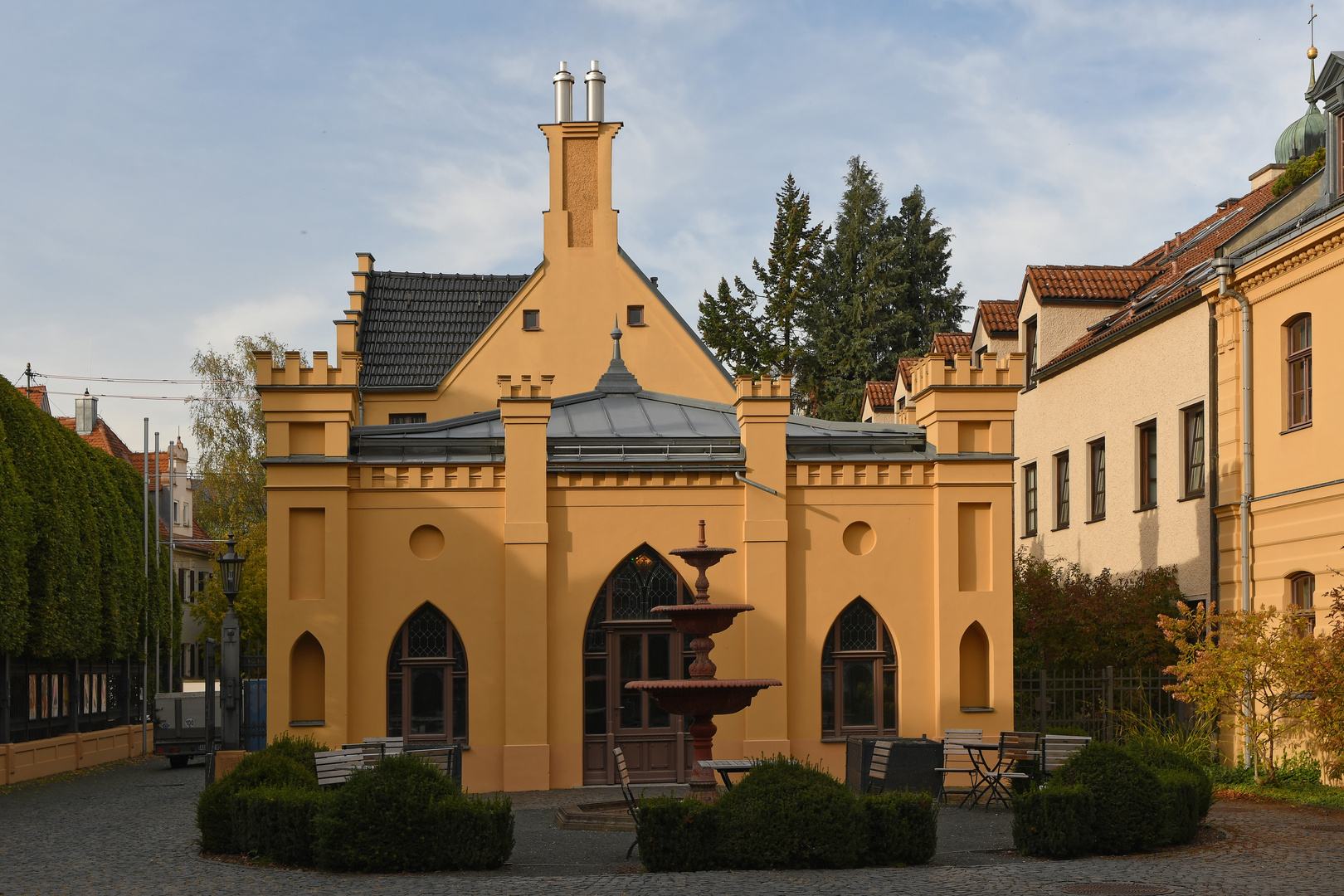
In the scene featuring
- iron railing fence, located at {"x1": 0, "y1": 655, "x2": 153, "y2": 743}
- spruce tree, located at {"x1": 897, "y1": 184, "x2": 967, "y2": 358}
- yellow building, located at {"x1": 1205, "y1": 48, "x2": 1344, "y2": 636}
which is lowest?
iron railing fence, located at {"x1": 0, "y1": 655, "x2": 153, "y2": 743}

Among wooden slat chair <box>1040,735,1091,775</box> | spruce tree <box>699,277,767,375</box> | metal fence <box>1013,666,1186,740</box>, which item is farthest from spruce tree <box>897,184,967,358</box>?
wooden slat chair <box>1040,735,1091,775</box>

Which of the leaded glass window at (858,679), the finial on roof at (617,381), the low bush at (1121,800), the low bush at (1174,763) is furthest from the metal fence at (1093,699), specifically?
the low bush at (1121,800)

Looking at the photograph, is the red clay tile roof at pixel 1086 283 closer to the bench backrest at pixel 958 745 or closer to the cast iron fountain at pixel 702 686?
the bench backrest at pixel 958 745

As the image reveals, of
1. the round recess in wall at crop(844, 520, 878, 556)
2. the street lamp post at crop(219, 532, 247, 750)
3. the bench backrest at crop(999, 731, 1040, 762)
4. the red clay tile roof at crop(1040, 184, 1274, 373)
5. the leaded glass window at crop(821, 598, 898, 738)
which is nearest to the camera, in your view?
the bench backrest at crop(999, 731, 1040, 762)

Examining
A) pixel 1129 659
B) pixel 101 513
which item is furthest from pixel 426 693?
pixel 101 513

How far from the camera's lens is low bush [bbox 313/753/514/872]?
12.4m

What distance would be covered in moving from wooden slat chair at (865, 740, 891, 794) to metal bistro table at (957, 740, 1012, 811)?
1.10 m

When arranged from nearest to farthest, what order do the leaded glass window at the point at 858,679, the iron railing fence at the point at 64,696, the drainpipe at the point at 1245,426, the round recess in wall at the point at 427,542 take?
the round recess in wall at the point at 427,542, the leaded glass window at the point at 858,679, the drainpipe at the point at 1245,426, the iron railing fence at the point at 64,696

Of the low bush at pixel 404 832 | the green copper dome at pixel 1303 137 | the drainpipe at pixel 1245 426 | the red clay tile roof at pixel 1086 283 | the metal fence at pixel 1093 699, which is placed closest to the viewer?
the low bush at pixel 404 832

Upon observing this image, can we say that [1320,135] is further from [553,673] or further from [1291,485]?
[553,673]

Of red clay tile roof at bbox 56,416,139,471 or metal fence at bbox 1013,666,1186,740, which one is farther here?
red clay tile roof at bbox 56,416,139,471

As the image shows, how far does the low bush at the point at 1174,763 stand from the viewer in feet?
46.2

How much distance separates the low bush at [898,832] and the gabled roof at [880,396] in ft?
92.2

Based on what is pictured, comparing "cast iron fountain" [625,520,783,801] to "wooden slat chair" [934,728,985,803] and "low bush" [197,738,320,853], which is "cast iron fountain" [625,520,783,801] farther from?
"wooden slat chair" [934,728,985,803]
